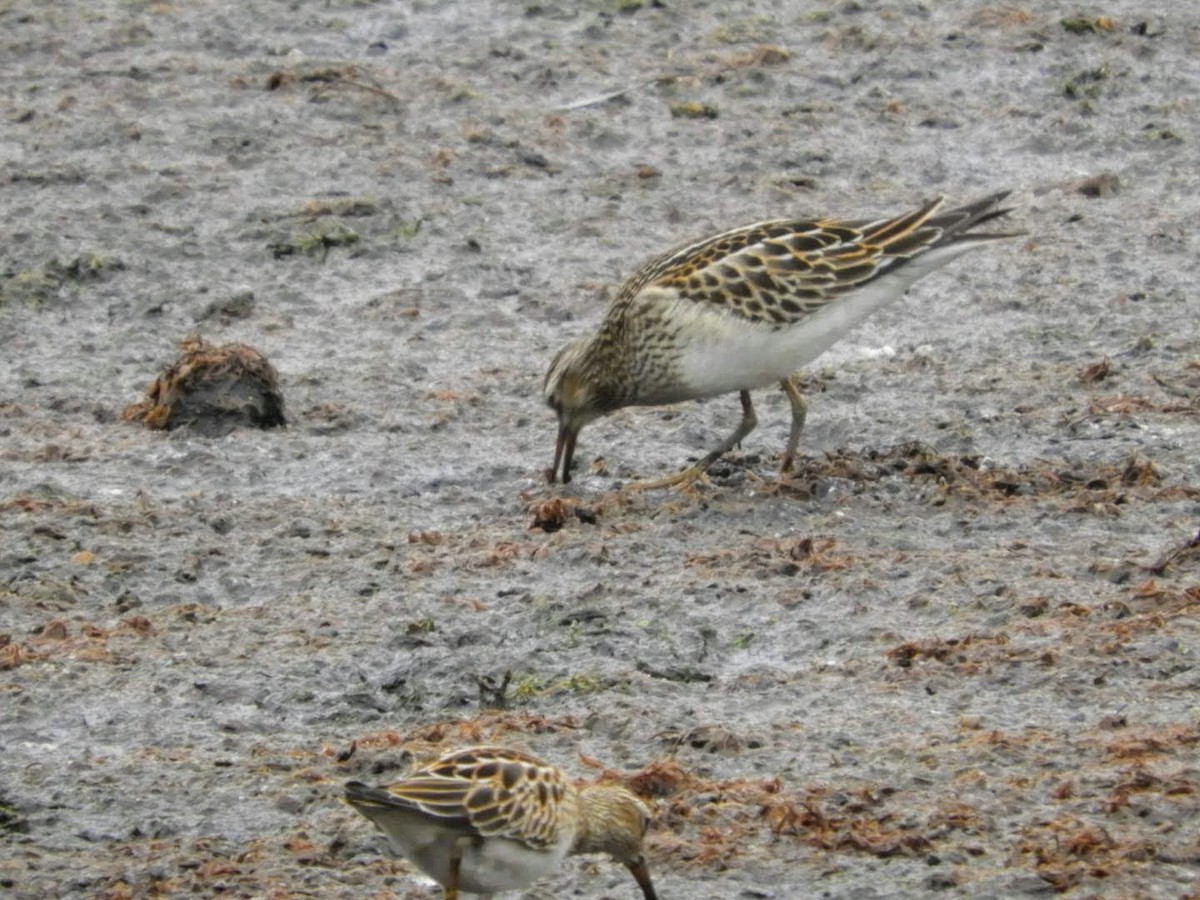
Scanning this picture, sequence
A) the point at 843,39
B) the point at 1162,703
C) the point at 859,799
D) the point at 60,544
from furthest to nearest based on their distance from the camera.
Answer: the point at 843,39, the point at 60,544, the point at 1162,703, the point at 859,799

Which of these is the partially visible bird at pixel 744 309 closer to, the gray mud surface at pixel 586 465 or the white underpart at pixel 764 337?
the white underpart at pixel 764 337

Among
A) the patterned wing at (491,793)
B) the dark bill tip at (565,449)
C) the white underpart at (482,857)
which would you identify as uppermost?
the patterned wing at (491,793)

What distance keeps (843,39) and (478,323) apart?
4138mm

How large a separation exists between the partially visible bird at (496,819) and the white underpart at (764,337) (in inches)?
147

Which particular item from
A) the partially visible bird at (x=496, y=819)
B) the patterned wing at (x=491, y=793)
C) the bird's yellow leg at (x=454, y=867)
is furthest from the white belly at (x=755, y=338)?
the bird's yellow leg at (x=454, y=867)

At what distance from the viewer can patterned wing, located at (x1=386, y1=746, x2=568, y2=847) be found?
6648 millimetres

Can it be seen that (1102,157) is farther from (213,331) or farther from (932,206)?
(213,331)

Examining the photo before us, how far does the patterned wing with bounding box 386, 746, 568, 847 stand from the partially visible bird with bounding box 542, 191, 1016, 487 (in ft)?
12.7

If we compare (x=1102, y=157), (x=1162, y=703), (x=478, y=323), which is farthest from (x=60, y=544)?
(x=1102, y=157)

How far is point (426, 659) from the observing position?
A: 348 inches

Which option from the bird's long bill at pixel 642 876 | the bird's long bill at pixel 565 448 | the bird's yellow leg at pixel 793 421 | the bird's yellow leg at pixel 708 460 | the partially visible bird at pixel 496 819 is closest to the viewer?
the partially visible bird at pixel 496 819

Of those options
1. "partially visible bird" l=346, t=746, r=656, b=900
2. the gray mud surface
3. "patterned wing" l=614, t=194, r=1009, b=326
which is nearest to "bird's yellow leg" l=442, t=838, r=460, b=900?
"partially visible bird" l=346, t=746, r=656, b=900

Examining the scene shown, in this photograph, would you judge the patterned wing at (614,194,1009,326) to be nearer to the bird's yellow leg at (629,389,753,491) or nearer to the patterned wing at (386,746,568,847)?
the bird's yellow leg at (629,389,753,491)

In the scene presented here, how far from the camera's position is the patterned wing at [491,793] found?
21.8 ft
